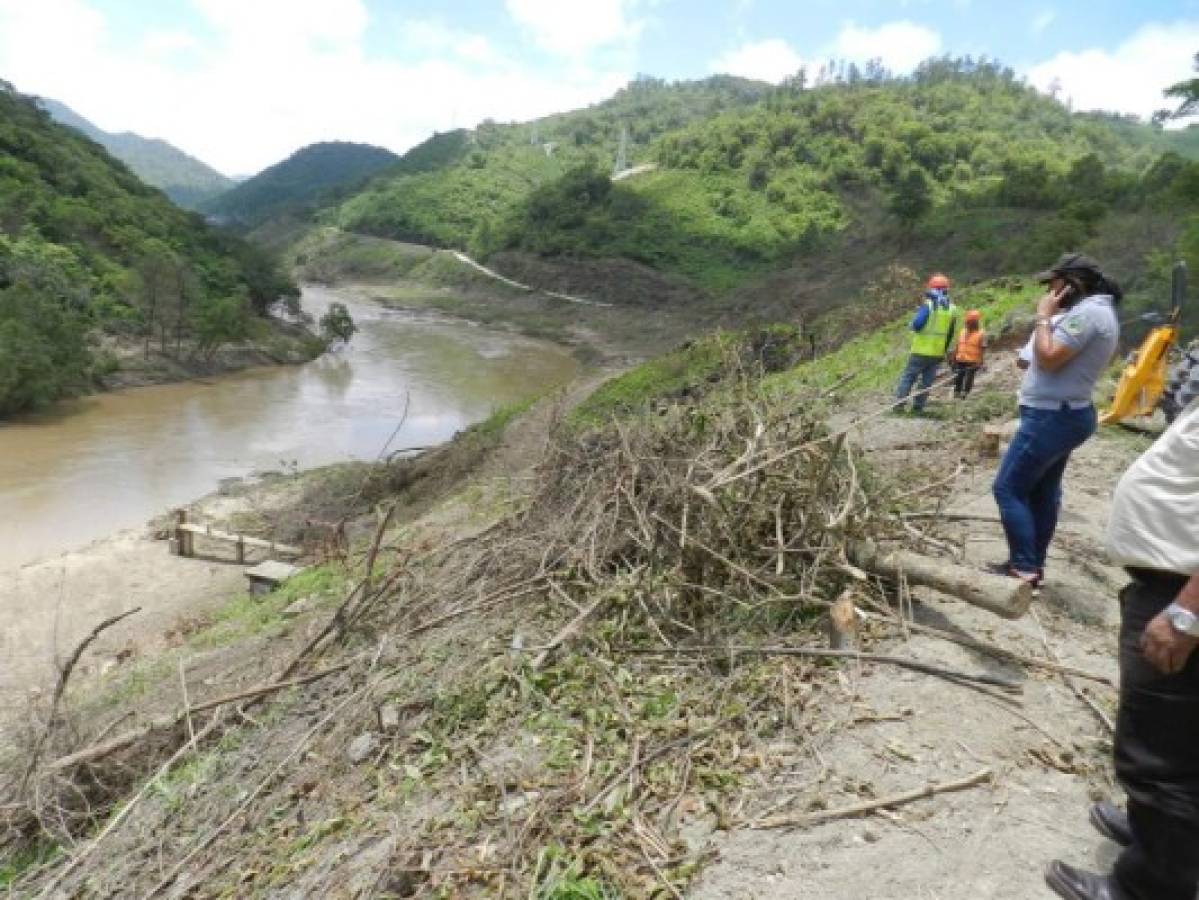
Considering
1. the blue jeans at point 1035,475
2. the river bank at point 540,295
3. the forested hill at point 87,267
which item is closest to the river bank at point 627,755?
the blue jeans at point 1035,475

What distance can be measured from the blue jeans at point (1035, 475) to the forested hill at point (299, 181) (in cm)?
10324

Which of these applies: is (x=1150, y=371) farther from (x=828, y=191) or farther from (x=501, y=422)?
(x=828, y=191)

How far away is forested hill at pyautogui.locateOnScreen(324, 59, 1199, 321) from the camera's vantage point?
31953mm

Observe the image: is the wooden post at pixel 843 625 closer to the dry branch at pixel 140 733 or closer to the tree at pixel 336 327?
the dry branch at pixel 140 733

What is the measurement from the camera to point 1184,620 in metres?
1.93

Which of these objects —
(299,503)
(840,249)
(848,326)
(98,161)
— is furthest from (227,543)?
(98,161)

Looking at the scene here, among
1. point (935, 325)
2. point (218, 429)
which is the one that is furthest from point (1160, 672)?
point (218, 429)

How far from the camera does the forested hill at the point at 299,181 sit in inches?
4281

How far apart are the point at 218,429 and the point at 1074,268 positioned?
23.4 metres

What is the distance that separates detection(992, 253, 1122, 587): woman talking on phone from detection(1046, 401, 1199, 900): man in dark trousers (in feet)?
5.44

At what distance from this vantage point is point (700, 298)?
166 feet

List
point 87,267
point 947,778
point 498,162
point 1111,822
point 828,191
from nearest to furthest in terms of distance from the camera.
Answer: point 1111,822
point 947,778
point 87,267
point 828,191
point 498,162

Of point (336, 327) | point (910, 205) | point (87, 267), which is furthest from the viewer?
point (910, 205)

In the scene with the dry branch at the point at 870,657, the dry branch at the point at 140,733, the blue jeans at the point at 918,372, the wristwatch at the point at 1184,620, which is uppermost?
the wristwatch at the point at 1184,620
